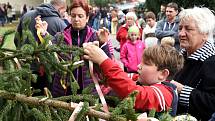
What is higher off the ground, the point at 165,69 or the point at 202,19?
the point at 202,19

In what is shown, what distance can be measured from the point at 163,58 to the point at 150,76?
15 cm

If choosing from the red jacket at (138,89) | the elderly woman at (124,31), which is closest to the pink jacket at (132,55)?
the elderly woman at (124,31)

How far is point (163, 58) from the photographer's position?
9.41 feet

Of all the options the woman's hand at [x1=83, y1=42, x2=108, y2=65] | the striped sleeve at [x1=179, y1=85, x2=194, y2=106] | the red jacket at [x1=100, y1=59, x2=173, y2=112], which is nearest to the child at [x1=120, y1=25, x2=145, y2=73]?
the striped sleeve at [x1=179, y1=85, x2=194, y2=106]

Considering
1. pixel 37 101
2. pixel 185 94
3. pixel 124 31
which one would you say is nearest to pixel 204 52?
pixel 185 94

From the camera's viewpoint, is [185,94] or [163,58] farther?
[185,94]

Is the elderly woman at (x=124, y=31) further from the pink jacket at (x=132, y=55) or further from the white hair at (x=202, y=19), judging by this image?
the white hair at (x=202, y=19)

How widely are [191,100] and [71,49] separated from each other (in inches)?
51.7

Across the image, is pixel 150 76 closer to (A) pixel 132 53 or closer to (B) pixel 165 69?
(B) pixel 165 69

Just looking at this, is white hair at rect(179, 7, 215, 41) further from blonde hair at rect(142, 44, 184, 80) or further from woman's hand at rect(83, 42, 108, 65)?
woman's hand at rect(83, 42, 108, 65)

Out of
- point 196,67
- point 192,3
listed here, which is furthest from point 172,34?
point 192,3

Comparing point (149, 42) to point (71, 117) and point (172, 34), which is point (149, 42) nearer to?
point (172, 34)

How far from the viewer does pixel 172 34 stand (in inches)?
299

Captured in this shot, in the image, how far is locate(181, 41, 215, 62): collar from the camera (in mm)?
3498
